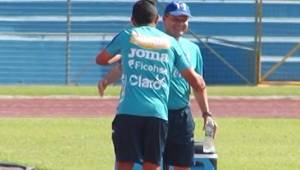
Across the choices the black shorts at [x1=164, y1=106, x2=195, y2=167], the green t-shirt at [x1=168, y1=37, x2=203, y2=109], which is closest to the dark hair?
the green t-shirt at [x1=168, y1=37, x2=203, y2=109]

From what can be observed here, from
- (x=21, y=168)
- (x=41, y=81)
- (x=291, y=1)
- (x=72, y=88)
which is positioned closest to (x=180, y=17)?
(x=21, y=168)

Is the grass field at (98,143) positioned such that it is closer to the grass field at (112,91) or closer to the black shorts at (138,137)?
the black shorts at (138,137)

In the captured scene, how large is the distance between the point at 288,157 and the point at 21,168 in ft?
12.5

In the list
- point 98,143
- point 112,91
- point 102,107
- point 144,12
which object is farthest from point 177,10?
point 112,91

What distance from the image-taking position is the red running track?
71.3 ft

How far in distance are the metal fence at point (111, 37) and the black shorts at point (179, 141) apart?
22265 millimetres

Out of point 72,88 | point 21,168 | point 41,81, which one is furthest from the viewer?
point 41,81

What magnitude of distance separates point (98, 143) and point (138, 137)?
6623 millimetres

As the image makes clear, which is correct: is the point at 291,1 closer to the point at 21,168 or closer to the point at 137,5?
the point at 21,168

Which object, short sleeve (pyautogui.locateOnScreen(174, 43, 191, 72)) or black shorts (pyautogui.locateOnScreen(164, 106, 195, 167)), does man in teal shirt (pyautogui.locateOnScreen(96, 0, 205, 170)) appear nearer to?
short sleeve (pyautogui.locateOnScreen(174, 43, 191, 72))

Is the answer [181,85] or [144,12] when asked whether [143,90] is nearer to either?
[144,12]

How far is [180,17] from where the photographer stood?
29.9 ft

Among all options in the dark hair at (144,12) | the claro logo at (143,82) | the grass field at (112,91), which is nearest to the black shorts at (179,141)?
the claro logo at (143,82)

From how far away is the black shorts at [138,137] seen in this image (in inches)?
338
